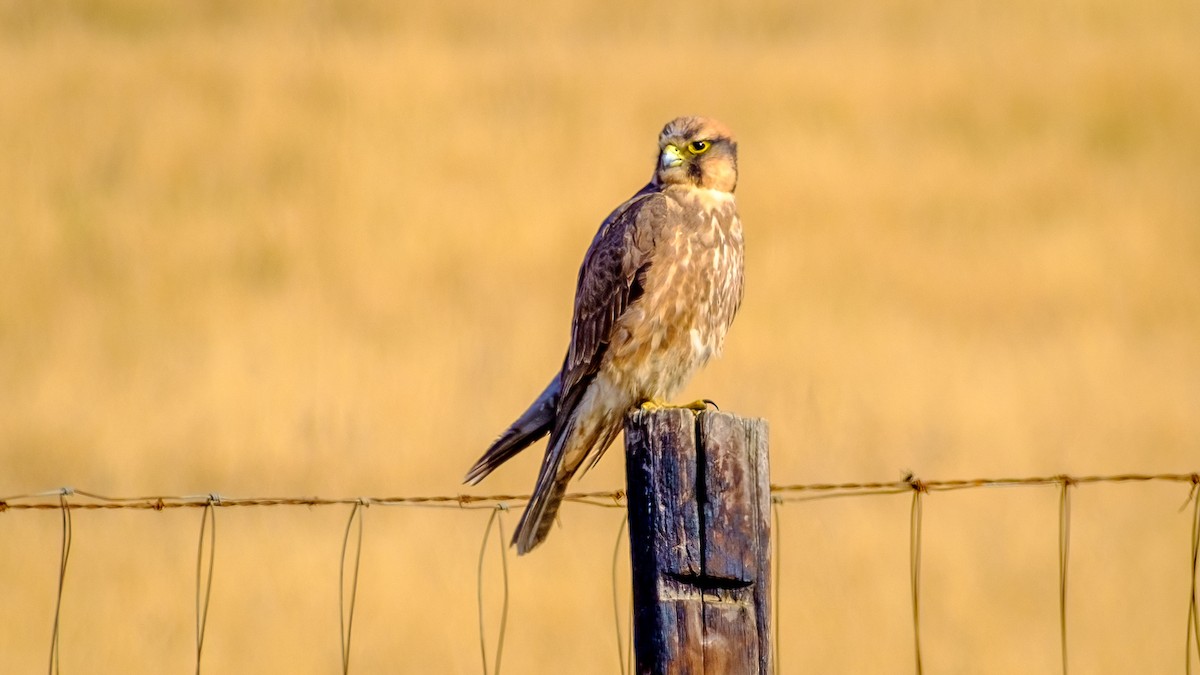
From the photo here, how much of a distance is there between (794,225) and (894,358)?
2.66 meters

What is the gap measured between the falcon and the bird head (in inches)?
3.0

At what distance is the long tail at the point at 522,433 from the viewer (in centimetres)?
518

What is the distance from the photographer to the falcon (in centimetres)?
592

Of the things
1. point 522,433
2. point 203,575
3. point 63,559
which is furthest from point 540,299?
point 63,559

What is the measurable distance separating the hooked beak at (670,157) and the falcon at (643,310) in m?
0.11

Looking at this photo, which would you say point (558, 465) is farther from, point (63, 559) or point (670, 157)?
point (63, 559)

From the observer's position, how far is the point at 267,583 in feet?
30.4

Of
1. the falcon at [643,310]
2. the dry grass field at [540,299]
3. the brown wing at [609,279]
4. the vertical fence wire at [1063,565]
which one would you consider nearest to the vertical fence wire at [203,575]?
the dry grass field at [540,299]

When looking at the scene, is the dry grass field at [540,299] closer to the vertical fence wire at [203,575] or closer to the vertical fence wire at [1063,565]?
the vertical fence wire at [203,575]

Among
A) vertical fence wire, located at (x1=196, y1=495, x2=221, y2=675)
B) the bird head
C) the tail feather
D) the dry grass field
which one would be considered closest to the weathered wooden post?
vertical fence wire, located at (x1=196, y1=495, x2=221, y2=675)

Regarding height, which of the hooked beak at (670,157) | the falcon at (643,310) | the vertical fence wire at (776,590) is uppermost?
the hooked beak at (670,157)

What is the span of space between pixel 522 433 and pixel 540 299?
8.00 metres

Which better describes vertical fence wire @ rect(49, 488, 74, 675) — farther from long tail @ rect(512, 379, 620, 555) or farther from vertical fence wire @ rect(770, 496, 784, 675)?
vertical fence wire @ rect(770, 496, 784, 675)

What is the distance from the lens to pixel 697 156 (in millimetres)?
6230
